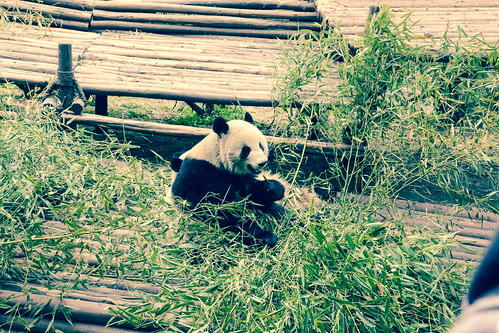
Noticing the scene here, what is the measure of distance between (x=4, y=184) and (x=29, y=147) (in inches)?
17.0

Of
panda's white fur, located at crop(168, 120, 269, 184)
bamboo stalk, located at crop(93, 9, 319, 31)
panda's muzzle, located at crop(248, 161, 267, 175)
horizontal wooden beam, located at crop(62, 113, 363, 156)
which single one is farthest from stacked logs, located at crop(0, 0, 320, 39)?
panda's muzzle, located at crop(248, 161, 267, 175)

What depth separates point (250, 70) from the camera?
5398 millimetres

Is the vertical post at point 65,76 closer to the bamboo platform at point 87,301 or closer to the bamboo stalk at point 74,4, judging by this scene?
the bamboo platform at point 87,301

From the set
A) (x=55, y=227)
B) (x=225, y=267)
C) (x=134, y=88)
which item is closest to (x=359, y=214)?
(x=225, y=267)

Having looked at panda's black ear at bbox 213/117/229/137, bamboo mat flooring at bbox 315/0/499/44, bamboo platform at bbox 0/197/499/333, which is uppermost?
bamboo mat flooring at bbox 315/0/499/44

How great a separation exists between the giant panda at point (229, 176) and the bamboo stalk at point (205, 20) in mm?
3836

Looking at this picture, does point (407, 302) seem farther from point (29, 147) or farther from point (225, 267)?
point (29, 147)

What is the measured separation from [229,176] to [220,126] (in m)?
0.34

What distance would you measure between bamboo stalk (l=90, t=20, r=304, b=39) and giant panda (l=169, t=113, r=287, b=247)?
12.1ft

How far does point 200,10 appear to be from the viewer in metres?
7.00

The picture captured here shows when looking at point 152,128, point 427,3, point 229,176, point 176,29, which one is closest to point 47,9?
point 176,29

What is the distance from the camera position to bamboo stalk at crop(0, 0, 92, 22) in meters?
6.52

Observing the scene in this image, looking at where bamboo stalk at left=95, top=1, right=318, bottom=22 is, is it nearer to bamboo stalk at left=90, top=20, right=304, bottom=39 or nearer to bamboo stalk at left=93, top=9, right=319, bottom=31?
bamboo stalk at left=93, top=9, right=319, bottom=31

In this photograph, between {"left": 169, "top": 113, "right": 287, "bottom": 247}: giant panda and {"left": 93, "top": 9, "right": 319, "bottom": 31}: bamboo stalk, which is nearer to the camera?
{"left": 169, "top": 113, "right": 287, "bottom": 247}: giant panda
